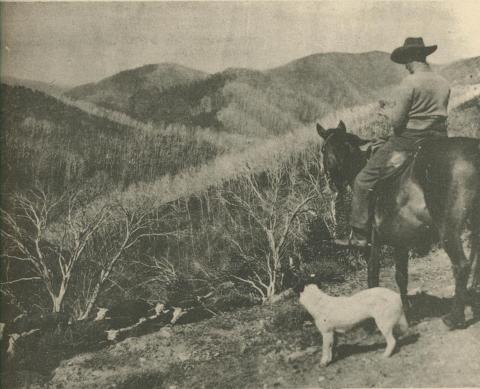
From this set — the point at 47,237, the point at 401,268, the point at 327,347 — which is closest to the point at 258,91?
the point at 401,268

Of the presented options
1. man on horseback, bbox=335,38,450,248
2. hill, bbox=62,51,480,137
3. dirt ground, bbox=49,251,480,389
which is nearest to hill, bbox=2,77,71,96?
hill, bbox=62,51,480,137

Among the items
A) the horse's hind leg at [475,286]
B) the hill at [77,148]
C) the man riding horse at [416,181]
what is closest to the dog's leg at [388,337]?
the man riding horse at [416,181]

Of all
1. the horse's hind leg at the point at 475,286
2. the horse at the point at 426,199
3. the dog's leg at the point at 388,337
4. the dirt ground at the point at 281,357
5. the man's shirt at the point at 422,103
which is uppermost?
the man's shirt at the point at 422,103

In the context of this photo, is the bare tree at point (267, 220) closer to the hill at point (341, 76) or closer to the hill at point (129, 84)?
the hill at point (341, 76)

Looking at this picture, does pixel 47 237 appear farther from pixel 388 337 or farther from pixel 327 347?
pixel 388 337

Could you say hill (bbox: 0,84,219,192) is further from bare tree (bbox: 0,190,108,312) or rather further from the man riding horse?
the man riding horse

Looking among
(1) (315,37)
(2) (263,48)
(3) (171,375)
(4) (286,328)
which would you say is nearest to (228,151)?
(2) (263,48)

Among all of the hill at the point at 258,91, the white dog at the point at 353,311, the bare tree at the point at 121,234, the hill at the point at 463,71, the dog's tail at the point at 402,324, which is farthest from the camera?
the hill at the point at 463,71
